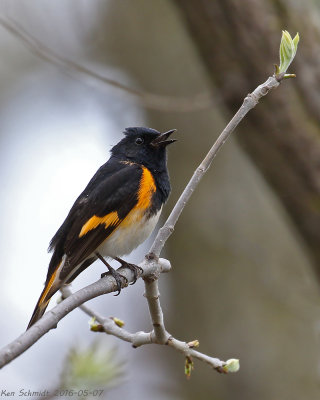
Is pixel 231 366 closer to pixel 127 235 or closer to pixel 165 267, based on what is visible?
pixel 165 267

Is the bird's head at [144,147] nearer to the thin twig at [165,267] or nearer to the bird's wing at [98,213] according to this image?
the bird's wing at [98,213]

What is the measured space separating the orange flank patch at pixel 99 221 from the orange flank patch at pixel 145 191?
13cm

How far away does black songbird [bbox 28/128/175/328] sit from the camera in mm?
3064

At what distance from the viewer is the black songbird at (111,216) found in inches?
121

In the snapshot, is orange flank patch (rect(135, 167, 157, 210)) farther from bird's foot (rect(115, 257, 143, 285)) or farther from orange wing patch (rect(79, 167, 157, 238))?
bird's foot (rect(115, 257, 143, 285))

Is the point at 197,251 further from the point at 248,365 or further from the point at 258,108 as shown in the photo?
the point at 258,108

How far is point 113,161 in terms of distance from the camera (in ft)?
11.9

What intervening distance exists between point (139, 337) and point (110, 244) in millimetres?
894

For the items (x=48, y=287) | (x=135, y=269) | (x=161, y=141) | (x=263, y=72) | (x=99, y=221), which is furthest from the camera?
(x=263, y=72)

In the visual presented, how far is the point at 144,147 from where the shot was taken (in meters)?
3.65

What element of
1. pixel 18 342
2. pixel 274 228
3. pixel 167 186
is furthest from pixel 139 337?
pixel 274 228

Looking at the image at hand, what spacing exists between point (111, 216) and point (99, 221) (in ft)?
0.24

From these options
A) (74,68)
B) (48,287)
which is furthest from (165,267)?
(74,68)

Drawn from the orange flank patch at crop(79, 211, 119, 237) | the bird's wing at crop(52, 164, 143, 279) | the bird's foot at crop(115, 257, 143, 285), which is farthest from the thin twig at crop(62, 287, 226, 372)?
the orange flank patch at crop(79, 211, 119, 237)
